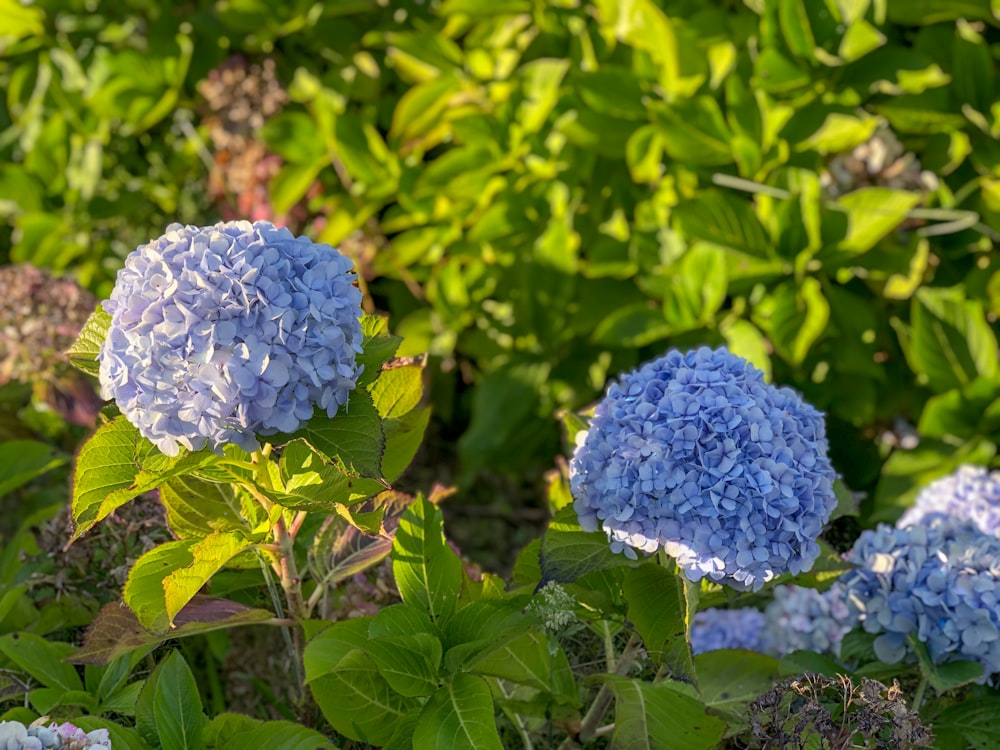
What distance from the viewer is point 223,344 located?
0.98 metres

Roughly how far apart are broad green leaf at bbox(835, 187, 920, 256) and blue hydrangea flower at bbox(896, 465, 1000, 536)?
596 mm

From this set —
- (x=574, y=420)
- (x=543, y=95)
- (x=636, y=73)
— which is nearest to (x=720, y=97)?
(x=636, y=73)

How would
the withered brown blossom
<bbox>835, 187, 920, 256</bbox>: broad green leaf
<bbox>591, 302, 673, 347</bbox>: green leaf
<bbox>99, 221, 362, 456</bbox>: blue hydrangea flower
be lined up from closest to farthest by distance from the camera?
1. <bbox>99, 221, 362, 456</bbox>: blue hydrangea flower
2. the withered brown blossom
3. <bbox>835, 187, 920, 256</bbox>: broad green leaf
4. <bbox>591, 302, 673, 347</bbox>: green leaf

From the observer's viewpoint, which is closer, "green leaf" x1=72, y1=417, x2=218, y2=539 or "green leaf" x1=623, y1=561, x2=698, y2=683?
"green leaf" x1=72, y1=417, x2=218, y2=539

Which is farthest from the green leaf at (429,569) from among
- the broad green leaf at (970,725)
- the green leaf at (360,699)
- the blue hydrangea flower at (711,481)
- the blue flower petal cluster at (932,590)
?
the broad green leaf at (970,725)

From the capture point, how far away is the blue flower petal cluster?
4.32ft

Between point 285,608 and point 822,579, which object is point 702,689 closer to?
point 822,579

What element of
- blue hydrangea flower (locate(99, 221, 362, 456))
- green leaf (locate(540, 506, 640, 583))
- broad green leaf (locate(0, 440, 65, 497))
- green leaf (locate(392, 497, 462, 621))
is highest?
blue hydrangea flower (locate(99, 221, 362, 456))

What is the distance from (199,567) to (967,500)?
1.18 m

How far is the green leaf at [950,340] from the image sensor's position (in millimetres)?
2176

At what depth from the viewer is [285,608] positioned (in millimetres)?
1452

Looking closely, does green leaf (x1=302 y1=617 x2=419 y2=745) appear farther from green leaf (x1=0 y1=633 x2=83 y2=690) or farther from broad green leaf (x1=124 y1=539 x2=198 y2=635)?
green leaf (x1=0 y1=633 x2=83 y2=690)

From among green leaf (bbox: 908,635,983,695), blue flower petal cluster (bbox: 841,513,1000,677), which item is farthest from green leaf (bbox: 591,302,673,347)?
green leaf (bbox: 908,635,983,695)

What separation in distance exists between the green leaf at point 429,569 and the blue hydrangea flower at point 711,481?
0.18m
